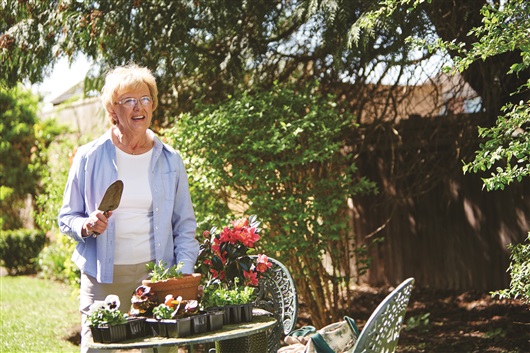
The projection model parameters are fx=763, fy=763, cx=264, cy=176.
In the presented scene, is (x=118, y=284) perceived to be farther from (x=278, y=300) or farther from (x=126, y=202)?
(x=278, y=300)

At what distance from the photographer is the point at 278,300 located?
4262 millimetres

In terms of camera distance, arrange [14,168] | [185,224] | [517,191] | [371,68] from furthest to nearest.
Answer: [14,168], [517,191], [371,68], [185,224]

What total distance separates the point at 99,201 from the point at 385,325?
1.48 metres

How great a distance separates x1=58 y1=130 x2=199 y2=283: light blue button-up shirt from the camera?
3.50m

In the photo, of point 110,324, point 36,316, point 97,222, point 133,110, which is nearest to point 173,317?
point 110,324

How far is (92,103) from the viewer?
1313 centimetres

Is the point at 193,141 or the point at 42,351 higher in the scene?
the point at 193,141

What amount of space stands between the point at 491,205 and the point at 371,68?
2111 mm

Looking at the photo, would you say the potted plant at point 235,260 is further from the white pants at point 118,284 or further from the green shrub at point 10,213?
the green shrub at point 10,213

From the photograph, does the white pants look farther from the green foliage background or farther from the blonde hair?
the green foliage background

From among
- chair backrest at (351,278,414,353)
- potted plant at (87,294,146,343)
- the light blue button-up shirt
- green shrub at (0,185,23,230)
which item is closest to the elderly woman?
the light blue button-up shirt

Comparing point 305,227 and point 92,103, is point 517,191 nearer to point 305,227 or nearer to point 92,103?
point 305,227

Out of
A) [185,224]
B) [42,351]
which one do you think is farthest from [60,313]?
[185,224]

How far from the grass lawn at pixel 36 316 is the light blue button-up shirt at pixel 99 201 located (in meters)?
3.73
